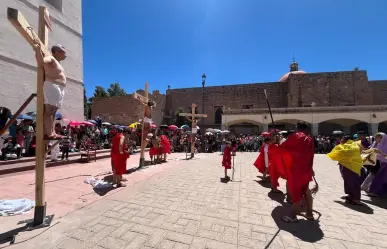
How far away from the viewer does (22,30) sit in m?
2.65

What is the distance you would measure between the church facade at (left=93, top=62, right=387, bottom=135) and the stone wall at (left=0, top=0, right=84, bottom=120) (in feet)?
46.0

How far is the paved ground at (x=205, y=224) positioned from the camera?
2658 millimetres

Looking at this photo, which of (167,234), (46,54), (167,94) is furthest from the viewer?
(167,94)

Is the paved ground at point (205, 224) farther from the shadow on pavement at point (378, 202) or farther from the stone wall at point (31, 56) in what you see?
the stone wall at point (31, 56)

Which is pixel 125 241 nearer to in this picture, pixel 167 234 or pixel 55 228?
pixel 167 234

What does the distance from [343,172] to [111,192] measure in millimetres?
5188

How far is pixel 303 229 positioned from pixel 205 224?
147 cm

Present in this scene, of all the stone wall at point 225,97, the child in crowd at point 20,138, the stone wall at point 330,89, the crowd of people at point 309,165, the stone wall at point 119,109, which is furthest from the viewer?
the stone wall at point 225,97

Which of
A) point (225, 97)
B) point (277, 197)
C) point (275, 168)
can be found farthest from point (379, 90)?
point (277, 197)

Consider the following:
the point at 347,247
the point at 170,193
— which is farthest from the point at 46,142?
the point at 347,247

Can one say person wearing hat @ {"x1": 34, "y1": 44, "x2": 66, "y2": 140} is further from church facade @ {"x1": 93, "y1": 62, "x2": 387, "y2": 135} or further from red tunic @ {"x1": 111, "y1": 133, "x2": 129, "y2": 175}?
church facade @ {"x1": 93, "y1": 62, "x2": 387, "y2": 135}

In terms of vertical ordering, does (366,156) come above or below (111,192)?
above

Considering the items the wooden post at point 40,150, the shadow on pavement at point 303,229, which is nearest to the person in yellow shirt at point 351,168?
the shadow on pavement at point 303,229

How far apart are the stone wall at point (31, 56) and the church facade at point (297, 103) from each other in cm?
1403
